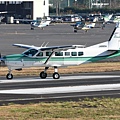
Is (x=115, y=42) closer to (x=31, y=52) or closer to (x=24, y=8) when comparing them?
(x=31, y=52)

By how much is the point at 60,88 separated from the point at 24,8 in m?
127

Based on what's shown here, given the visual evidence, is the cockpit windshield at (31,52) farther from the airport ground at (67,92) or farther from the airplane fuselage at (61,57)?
the airport ground at (67,92)

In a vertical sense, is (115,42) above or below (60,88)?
above

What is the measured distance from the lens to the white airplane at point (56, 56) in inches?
1339

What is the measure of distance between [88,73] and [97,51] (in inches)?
130

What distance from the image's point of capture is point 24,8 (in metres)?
156

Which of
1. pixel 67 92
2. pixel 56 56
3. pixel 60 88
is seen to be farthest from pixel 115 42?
pixel 67 92

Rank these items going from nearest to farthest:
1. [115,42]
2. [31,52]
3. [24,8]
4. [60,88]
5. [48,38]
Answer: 1. [60,88]
2. [31,52]
3. [115,42]
4. [48,38]
5. [24,8]

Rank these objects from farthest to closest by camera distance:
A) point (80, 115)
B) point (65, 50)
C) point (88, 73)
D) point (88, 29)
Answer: point (88, 29)
point (88, 73)
point (65, 50)
point (80, 115)

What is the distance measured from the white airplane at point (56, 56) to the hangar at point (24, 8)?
117705mm

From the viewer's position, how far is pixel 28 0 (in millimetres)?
150750

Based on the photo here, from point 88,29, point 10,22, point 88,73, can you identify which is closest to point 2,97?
point 88,73

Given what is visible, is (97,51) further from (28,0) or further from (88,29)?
(28,0)

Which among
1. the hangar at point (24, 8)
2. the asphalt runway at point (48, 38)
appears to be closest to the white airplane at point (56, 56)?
the asphalt runway at point (48, 38)
